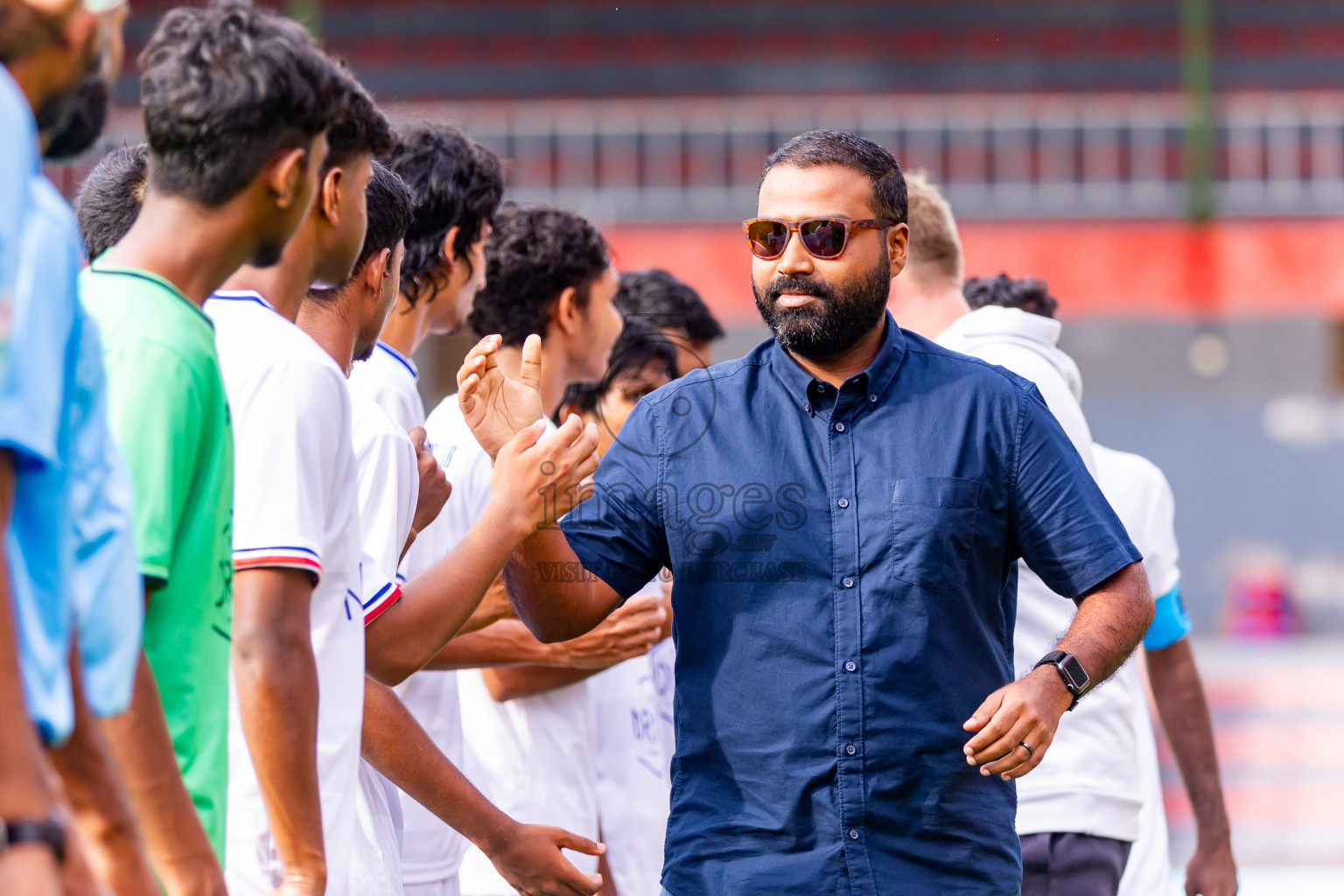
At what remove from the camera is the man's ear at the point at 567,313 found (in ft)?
11.4

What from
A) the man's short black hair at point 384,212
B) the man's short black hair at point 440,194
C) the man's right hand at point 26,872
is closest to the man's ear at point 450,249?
the man's short black hair at point 440,194

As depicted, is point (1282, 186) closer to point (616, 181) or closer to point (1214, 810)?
point (616, 181)

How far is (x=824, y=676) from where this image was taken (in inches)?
86.5

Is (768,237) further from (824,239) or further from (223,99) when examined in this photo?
(223,99)

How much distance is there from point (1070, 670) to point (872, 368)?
560mm

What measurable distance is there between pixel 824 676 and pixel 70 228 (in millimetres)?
1344

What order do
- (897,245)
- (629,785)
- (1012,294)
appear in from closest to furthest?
1. (897,245)
2. (629,785)
3. (1012,294)

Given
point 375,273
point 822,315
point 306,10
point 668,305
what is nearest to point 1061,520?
point 822,315

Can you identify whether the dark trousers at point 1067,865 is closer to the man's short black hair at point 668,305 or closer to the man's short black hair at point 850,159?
the man's short black hair at point 850,159

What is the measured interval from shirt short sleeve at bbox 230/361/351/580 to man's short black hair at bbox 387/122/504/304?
1.13m

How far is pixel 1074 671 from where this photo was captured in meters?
2.16

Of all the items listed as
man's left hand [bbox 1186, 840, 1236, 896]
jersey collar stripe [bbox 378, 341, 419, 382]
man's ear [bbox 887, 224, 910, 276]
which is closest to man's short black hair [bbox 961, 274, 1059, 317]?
man's ear [bbox 887, 224, 910, 276]

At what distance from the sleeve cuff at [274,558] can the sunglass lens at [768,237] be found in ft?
3.23

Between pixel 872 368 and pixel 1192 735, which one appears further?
pixel 1192 735
